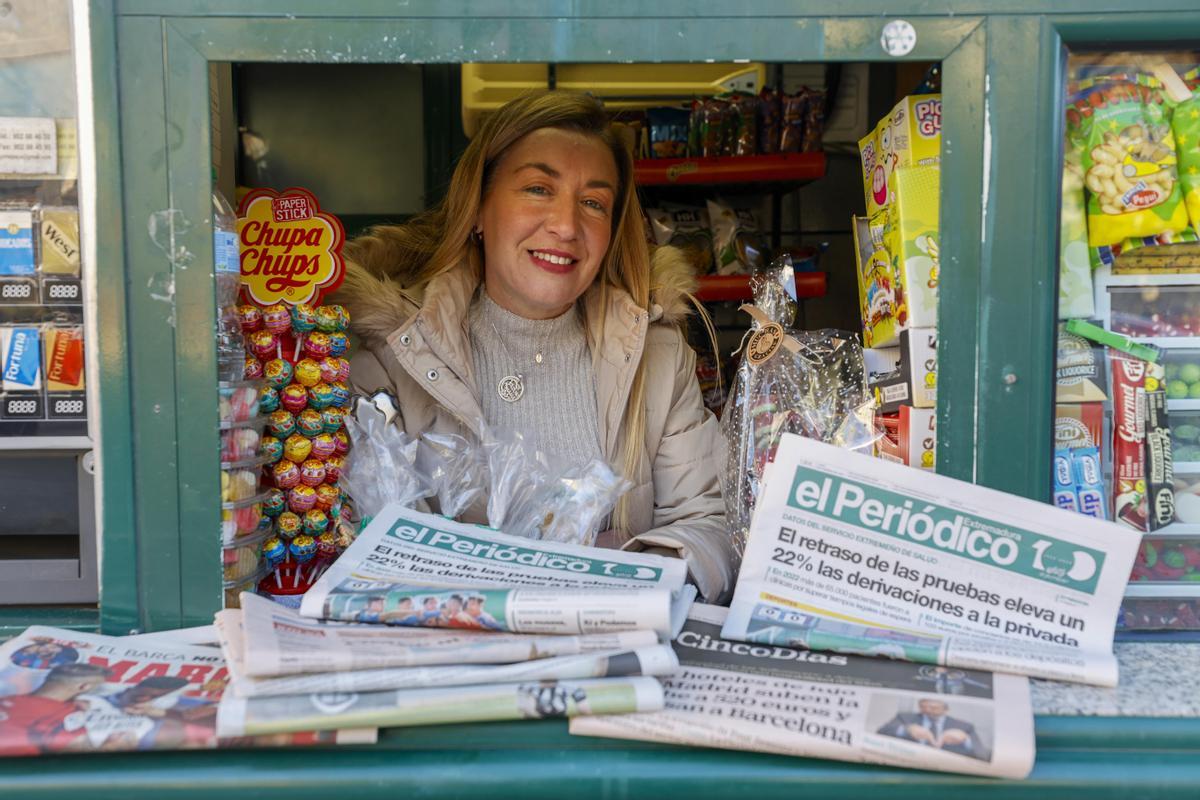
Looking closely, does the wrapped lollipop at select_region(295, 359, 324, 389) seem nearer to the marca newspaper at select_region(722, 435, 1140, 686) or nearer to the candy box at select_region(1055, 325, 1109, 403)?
the marca newspaper at select_region(722, 435, 1140, 686)

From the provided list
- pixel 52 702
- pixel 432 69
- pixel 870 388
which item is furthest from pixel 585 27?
pixel 432 69

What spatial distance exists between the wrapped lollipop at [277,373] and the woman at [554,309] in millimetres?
330

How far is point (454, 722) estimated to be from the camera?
1.17 meters

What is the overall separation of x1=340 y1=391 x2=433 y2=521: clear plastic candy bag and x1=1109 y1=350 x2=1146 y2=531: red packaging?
1.15 metres

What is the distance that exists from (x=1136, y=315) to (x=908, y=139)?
0.46 m

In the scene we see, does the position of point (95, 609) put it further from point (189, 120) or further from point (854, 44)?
point (854, 44)

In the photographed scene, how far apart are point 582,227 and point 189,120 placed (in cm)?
96

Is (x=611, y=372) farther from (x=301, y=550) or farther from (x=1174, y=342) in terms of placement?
(x=1174, y=342)

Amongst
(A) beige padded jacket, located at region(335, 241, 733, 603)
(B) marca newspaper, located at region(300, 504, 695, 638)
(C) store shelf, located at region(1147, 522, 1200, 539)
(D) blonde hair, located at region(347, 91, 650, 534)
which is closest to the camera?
(B) marca newspaper, located at region(300, 504, 695, 638)

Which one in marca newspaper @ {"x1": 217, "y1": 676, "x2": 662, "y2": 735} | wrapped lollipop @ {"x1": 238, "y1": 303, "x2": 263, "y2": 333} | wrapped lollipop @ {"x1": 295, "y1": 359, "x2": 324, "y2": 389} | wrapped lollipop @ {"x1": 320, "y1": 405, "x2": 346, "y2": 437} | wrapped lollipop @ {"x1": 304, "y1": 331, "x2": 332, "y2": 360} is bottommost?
marca newspaper @ {"x1": 217, "y1": 676, "x2": 662, "y2": 735}

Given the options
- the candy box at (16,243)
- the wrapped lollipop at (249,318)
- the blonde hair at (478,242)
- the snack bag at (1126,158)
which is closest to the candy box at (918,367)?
the snack bag at (1126,158)

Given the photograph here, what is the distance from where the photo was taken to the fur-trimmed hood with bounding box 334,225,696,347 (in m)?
2.01

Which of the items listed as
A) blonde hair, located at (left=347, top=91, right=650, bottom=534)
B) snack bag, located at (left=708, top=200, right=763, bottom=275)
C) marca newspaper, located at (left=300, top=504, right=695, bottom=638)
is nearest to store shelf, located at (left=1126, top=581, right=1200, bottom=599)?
marca newspaper, located at (left=300, top=504, right=695, bottom=638)

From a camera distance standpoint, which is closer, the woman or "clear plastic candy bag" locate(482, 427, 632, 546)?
"clear plastic candy bag" locate(482, 427, 632, 546)
